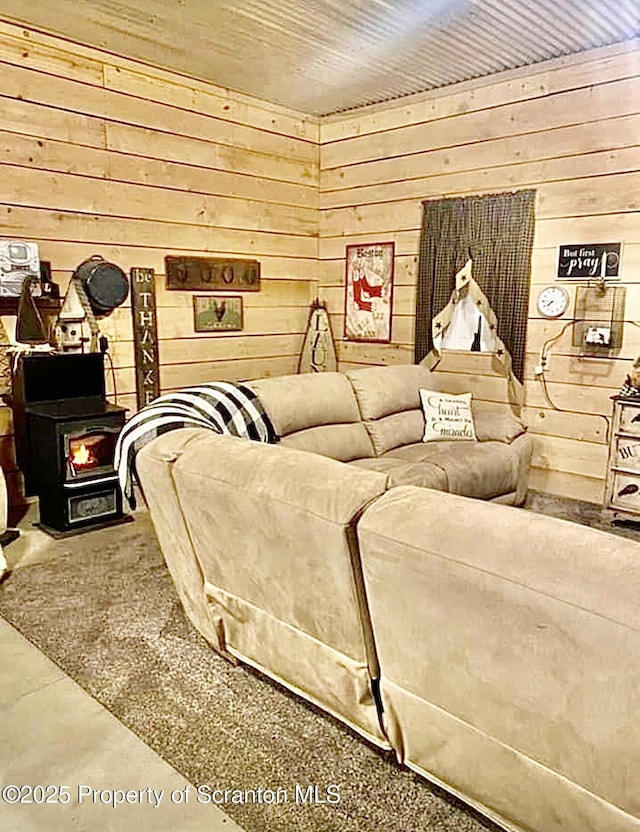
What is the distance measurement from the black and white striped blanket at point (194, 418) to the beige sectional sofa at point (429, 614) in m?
0.45

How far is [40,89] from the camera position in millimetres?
3838

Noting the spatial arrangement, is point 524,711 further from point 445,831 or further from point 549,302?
point 549,302

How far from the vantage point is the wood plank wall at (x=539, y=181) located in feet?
13.0

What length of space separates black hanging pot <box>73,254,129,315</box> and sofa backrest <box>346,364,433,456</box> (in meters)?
1.54

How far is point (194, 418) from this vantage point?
293cm

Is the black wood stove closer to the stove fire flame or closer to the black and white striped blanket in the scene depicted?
the stove fire flame

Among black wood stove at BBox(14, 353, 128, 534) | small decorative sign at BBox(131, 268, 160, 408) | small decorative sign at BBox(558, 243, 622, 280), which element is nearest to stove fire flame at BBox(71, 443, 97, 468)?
black wood stove at BBox(14, 353, 128, 534)

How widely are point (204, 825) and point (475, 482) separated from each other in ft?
7.55

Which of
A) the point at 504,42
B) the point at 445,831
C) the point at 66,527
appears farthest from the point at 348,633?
the point at 504,42

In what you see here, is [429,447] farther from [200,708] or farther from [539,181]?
[200,708]

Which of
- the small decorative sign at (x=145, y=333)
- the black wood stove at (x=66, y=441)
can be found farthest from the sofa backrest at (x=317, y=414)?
the small decorative sign at (x=145, y=333)

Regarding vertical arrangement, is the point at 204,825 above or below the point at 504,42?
below

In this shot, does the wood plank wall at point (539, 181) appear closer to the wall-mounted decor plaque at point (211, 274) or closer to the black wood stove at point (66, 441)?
the wall-mounted decor plaque at point (211, 274)

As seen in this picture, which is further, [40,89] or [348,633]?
[40,89]
